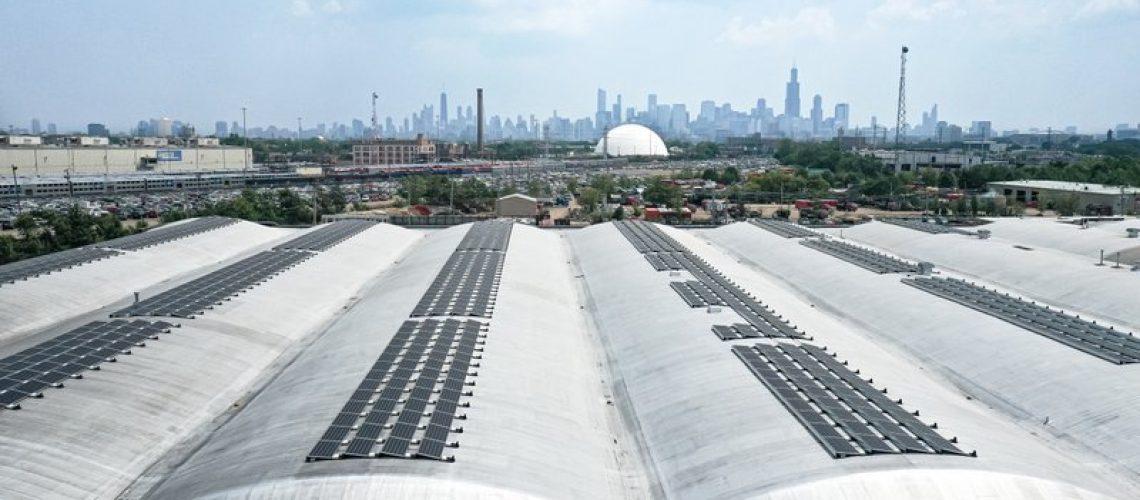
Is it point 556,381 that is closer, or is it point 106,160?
point 556,381

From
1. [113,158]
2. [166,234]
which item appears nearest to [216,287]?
[166,234]

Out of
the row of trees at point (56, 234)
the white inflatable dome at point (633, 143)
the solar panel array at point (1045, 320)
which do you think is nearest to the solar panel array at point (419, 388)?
Result: the solar panel array at point (1045, 320)

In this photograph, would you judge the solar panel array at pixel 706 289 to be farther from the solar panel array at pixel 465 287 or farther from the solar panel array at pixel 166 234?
the solar panel array at pixel 166 234

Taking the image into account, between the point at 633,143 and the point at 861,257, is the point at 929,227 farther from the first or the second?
the point at 633,143

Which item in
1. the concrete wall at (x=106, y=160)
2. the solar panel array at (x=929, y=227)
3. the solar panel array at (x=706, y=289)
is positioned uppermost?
the concrete wall at (x=106, y=160)

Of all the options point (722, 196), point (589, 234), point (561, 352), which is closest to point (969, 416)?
point (561, 352)
